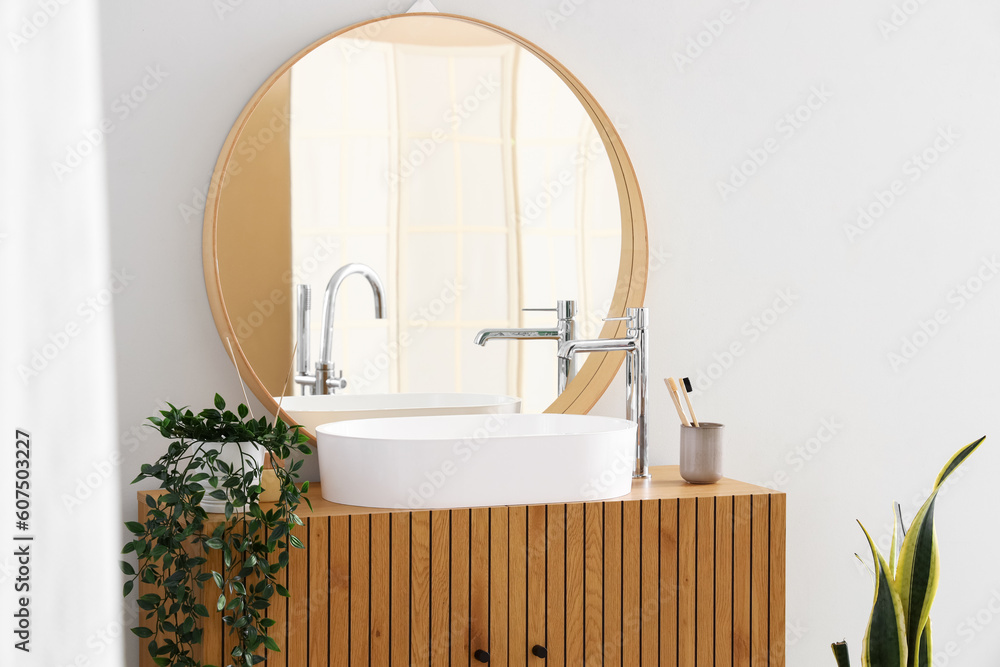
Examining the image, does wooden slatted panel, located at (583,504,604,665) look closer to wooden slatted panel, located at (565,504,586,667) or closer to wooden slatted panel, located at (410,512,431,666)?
wooden slatted panel, located at (565,504,586,667)

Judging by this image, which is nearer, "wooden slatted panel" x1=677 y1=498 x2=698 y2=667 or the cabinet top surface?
the cabinet top surface

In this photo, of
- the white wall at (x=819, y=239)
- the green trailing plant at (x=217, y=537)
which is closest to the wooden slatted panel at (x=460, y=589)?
the green trailing plant at (x=217, y=537)

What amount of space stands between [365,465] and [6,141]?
90 centimetres

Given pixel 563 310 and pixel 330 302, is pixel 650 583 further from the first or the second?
pixel 330 302

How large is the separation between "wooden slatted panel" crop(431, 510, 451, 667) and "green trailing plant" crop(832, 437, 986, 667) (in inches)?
29.5

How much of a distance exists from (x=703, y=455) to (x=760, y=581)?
0.23m

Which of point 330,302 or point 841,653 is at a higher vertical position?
point 330,302

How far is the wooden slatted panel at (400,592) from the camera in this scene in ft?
4.09

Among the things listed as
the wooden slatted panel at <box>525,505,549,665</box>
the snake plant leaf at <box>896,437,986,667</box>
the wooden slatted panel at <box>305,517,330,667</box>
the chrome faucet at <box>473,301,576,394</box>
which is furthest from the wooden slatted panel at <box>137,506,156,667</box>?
the snake plant leaf at <box>896,437,986,667</box>

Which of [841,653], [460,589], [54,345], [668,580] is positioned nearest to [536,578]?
[460,589]

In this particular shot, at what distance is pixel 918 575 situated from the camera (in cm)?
152

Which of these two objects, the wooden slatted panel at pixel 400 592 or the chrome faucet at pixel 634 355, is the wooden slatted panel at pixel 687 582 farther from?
the wooden slatted panel at pixel 400 592

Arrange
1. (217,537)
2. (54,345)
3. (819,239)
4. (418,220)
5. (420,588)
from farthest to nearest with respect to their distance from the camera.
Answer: (819,239) < (418,220) < (420,588) < (217,537) < (54,345)

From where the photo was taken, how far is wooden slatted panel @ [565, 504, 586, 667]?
132cm
